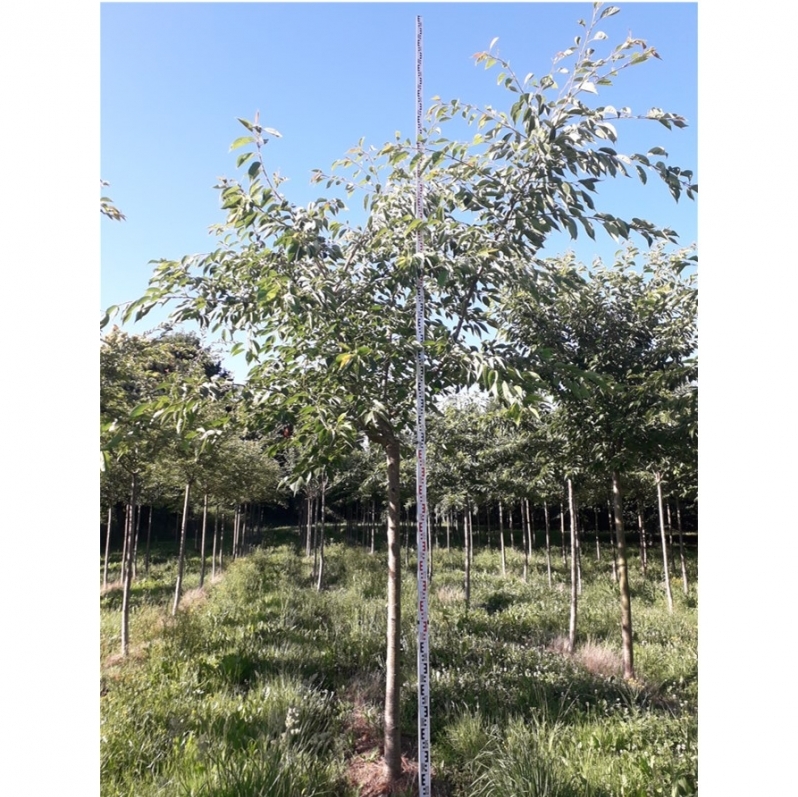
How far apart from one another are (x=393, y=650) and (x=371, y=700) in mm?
1557

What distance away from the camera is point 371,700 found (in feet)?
15.1

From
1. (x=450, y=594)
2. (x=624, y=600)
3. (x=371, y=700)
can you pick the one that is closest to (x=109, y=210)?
(x=371, y=700)

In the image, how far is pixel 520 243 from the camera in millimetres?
3131

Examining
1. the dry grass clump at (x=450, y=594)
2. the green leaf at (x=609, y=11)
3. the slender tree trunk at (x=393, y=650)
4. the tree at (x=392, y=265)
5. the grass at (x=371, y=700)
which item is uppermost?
the green leaf at (x=609, y=11)

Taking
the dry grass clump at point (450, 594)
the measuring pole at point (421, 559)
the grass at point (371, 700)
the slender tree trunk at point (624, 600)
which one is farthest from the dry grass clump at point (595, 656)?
the measuring pole at point (421, 559)

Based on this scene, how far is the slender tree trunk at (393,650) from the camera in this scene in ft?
11.0

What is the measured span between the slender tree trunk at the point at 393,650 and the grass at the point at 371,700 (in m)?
0.21

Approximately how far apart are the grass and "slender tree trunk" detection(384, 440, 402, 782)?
0.21 metres

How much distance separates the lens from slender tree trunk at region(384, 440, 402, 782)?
11.0 ft

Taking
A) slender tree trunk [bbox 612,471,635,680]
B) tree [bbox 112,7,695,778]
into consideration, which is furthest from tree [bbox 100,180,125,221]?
slender tree trunk [bbox 612,471,635,680]

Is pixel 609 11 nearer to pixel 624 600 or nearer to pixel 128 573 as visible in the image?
pixel 624 600

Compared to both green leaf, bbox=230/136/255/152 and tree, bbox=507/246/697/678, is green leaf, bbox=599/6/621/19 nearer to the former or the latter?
green leaf, bbox=230/136/255/152

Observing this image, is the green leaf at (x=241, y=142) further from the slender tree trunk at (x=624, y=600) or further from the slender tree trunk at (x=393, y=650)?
the slender tree trunk at (x=624, y=600)
